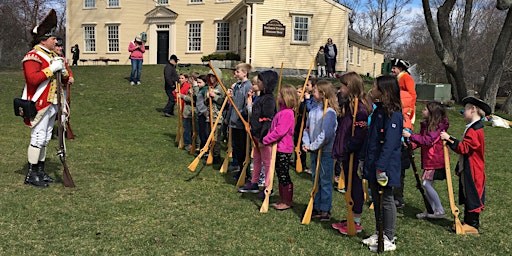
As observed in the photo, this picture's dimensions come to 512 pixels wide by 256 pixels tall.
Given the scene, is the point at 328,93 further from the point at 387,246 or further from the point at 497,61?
the point at 497,61

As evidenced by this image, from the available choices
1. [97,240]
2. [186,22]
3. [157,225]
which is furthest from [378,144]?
[186,22]

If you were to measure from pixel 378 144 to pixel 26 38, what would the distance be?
56418 millimetres

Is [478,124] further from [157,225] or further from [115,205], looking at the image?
[115,205]

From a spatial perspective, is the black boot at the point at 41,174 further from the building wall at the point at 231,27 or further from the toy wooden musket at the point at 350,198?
the building wall at the point at 231,27

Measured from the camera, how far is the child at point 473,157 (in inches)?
209

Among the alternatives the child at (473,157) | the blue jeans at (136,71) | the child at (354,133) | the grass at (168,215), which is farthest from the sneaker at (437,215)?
the blue jeans at (136,71)

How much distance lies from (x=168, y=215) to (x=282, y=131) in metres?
1.89

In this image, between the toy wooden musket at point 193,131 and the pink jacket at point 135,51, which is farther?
the pink jacket at point 135,51

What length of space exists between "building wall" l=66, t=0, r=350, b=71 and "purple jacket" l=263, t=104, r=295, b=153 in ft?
67.6

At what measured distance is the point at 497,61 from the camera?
74.1 feet

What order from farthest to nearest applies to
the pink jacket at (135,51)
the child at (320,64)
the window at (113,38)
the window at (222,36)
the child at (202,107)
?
the window at (113,38) < the window at (222,36) < the child at (320,64) < the pink jacket at (135,51) < the child at (202,107)

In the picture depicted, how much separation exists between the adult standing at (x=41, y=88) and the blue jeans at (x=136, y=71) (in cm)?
1270

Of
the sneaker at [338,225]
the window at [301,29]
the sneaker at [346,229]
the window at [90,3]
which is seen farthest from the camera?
the window at [90,3]

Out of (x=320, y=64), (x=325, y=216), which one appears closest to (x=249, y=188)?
(x=325, y=216)
